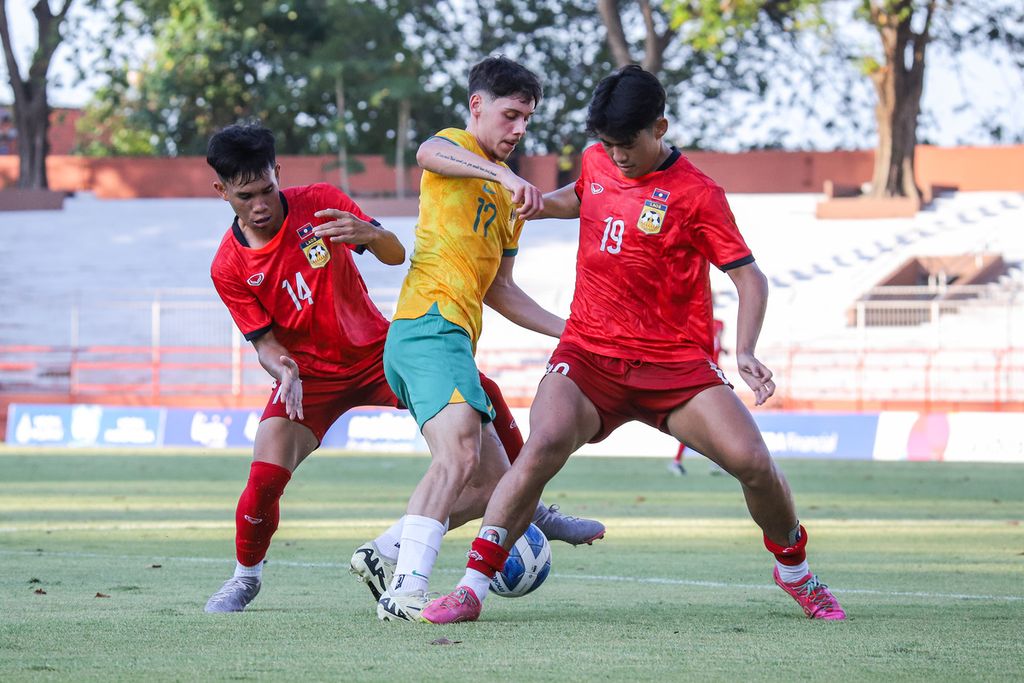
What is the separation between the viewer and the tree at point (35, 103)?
46438 mm

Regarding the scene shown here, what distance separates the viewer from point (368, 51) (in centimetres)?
4825

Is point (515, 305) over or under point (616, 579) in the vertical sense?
over

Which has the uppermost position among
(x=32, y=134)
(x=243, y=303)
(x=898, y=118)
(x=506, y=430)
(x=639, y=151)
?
(x=639, y=151)

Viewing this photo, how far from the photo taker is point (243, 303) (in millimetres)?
6832

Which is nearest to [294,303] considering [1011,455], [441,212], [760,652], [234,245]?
[234,245]

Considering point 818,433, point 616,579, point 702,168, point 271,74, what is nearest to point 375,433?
point 818,433

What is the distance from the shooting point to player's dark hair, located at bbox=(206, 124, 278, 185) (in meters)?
6.47

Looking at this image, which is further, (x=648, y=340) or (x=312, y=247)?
(x=312, y=247)

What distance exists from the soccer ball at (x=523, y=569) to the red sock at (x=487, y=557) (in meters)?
0.26

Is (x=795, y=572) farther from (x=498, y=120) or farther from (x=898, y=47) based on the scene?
(x=898, y=47)

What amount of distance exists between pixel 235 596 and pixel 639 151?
8.64ft

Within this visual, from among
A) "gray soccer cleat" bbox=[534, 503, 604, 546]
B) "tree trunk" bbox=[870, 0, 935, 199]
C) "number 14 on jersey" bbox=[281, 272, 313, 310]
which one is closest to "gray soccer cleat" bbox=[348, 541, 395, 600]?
"gray soccer cleat" bbox=[534, 503, 604, 546]

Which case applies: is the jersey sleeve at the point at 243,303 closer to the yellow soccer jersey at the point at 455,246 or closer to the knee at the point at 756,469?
the yellow soccer jersey at the point at 455,246

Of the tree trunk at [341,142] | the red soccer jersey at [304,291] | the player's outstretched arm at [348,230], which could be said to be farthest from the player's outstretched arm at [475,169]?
the tree trunk at [341,142]
